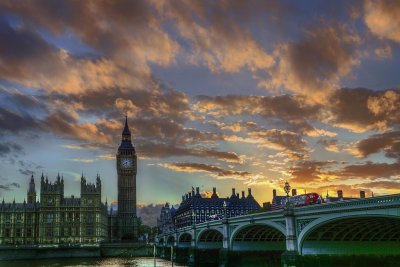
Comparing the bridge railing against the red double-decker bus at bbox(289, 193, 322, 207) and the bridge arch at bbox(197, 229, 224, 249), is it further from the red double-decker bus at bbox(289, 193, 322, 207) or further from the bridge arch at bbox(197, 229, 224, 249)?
the bridge arch at bbox(197, 229, 224, 249)

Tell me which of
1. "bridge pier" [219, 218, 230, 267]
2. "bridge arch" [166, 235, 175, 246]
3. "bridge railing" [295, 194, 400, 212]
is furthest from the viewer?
"bridge arch" [166, 235, 175, 246]

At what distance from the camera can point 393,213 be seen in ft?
124

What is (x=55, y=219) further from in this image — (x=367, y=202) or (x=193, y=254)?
(x=367, y=202)

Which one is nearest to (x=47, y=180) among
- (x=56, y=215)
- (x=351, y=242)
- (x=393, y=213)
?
(x=56, y=215)

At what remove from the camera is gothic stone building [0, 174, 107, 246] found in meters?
162

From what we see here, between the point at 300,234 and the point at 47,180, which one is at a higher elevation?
the point at 47,180

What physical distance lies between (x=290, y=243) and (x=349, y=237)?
8550 millimetres

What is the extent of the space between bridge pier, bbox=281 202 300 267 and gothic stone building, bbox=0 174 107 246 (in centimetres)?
12136

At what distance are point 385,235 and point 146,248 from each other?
103 meters

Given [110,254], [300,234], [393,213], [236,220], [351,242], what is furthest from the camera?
[110,254]

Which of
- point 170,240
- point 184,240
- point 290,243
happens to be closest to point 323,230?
point 290,243

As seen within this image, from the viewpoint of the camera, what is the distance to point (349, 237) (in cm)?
5509

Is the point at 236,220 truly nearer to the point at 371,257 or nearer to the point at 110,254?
the point at 371,257

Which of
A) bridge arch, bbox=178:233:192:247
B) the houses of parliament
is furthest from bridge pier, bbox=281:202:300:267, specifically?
the houses of parliament
